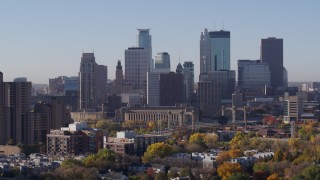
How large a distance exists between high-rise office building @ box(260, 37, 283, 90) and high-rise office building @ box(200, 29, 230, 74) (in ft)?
18.2

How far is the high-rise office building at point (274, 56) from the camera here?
8819 cm

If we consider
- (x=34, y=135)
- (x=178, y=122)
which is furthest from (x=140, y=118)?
(x=34, y=135)

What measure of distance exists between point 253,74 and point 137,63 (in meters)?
14.8

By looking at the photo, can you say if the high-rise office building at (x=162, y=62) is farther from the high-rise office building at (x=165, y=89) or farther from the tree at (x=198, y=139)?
the tree at (x=198, y=139)

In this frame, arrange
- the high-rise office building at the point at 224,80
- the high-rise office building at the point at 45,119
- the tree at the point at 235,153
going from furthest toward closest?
the high-rise office building at the point at 224,80 < the high-rise office building at the point at 45,119 < the tree at the point at 235,153

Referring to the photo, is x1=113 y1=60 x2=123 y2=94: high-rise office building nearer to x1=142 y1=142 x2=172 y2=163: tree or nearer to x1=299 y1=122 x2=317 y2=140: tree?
x1=299 y1=122 x2=317 y2=140: tree

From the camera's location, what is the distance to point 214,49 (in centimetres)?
9212

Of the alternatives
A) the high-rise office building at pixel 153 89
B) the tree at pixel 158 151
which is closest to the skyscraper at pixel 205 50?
the high-rise office building at pixel 153 89

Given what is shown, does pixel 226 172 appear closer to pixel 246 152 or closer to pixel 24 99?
pixel 246 152

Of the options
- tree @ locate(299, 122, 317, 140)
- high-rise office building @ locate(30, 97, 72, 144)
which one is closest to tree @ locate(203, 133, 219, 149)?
tree @ locate(299, 122, 317, 140)

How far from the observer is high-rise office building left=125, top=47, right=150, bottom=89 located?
79.8 metres

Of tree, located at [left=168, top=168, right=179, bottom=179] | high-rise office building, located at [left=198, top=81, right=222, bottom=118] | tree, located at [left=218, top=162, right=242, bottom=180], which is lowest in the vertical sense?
tree, located at [left=168, top=168, right=179, bottom=179]

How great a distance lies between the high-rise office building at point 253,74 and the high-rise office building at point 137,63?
39.9 ft

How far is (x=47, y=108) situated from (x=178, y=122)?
18.7m
